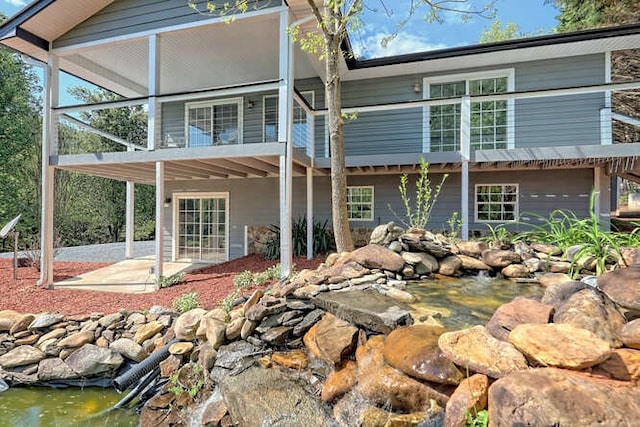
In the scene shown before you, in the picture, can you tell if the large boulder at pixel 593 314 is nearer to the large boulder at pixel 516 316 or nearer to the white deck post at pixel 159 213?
the large boulder at pixel 516 316

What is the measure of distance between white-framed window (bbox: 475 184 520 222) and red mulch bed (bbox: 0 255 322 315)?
436 centimetres

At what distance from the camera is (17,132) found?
43.1 feet

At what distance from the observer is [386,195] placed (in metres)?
8.85

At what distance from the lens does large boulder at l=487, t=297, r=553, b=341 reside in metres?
2.40

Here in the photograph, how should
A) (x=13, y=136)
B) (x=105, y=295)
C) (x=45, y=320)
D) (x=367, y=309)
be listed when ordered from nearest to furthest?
1. (x=367, y=309)
2. (x=45, y=320)
3. (x=105, y=295)
4. (x=13, y=136)

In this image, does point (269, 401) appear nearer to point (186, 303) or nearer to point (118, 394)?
point (118, 394)

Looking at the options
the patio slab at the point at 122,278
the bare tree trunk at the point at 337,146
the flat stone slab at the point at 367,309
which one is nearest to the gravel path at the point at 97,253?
the patio slab at the point at 122,278

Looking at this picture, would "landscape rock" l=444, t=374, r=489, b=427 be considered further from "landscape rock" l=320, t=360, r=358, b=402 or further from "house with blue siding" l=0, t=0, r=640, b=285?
"house with blue siding" l=0, t=0, r=640, b=285

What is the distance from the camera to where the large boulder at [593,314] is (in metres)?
2.20

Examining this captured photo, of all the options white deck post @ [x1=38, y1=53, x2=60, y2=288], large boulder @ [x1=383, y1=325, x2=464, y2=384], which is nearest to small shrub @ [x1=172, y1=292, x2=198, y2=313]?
large boulder @ [x1=383, y1=325, x2=464, y2=384]

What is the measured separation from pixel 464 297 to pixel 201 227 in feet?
27.5

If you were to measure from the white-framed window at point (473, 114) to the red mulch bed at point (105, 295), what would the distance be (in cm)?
464

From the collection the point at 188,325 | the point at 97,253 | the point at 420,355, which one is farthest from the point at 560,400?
the point at 97,253

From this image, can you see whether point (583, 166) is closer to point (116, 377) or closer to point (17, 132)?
point (116, 377)
